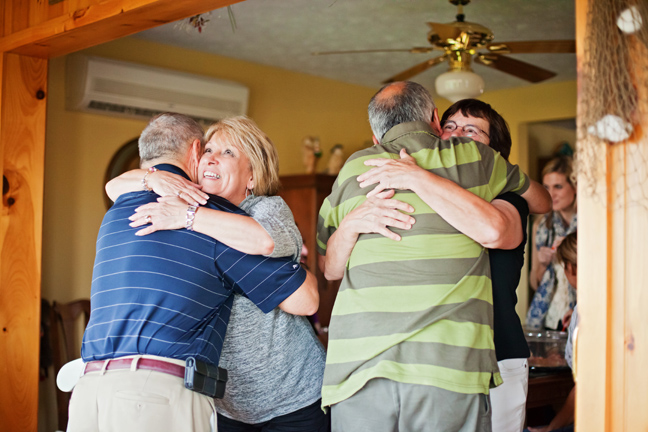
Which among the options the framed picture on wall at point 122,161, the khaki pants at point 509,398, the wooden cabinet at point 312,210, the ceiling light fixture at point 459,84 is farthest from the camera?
the wooden cabinet at point 312,210

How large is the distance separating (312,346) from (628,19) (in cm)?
118

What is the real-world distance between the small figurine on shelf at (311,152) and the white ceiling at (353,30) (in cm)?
64

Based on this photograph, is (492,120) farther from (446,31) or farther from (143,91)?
(143,91)

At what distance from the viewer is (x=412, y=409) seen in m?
1.54

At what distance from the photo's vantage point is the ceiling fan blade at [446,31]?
343 cm

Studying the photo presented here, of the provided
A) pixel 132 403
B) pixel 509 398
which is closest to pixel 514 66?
pixel 509 398

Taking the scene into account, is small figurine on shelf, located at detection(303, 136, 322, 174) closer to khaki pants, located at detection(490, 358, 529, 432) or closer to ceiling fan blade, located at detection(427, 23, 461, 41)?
ceiling fan blade, located at detection(427, 23, 461, 41)

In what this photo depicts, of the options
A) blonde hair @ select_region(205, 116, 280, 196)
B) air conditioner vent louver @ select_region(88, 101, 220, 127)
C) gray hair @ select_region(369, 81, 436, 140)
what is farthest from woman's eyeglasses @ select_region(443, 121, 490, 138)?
air conditioner vent louver @ select_region(88, 101, 220, 127)

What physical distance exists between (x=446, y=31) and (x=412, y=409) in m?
2.47

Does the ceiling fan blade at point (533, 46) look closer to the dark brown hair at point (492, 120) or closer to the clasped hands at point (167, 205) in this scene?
the dark brown hair at point (492, 120)

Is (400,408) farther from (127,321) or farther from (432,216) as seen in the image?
(127,321)

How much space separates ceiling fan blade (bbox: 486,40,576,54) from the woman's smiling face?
87.5 inches

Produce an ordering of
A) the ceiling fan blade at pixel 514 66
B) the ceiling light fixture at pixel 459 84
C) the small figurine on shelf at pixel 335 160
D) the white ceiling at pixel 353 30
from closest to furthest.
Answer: the ceiling light fixture at pixel 459 84, the ceiling fan blade at pixel 514 66, the white ceiling at pixel 353 30, the small figurine on shelf at pixel 335 160

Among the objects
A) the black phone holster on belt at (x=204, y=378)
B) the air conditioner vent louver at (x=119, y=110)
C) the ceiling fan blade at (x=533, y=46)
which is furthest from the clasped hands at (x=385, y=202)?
the air conditioner vent louver at (x=119, y=110)
